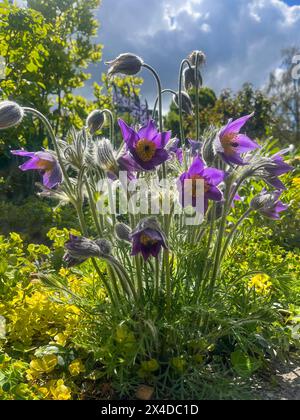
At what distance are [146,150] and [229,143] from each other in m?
0.29

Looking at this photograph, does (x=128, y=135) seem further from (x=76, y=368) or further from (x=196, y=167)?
(x=76, y=368)

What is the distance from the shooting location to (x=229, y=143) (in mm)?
1716

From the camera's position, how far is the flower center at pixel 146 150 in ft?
5.28

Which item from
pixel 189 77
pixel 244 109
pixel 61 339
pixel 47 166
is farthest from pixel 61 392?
pixel 244 109

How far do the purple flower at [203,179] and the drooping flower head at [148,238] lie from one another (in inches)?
5.7

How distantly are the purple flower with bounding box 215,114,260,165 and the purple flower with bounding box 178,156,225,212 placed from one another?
7 centimetres

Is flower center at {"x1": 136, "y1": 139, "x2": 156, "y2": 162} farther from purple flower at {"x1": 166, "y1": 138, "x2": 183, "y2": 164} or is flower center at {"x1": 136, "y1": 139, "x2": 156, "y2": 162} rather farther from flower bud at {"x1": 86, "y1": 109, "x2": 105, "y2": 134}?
flower bud at {"x1": 86, "y1": 109, "x2": 105, "y2": 134}

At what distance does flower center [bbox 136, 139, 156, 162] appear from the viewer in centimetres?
161

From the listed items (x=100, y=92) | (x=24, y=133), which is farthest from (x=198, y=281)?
(x=100, y=92)

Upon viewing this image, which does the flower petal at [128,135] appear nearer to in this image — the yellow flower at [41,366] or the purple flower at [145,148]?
the purple flower at [145,148]

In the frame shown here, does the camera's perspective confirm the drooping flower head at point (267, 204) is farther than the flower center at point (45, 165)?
Yes

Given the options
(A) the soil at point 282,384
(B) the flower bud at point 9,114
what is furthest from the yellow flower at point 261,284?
(B) the flower bud at point 9,114

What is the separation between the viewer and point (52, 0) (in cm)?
730
